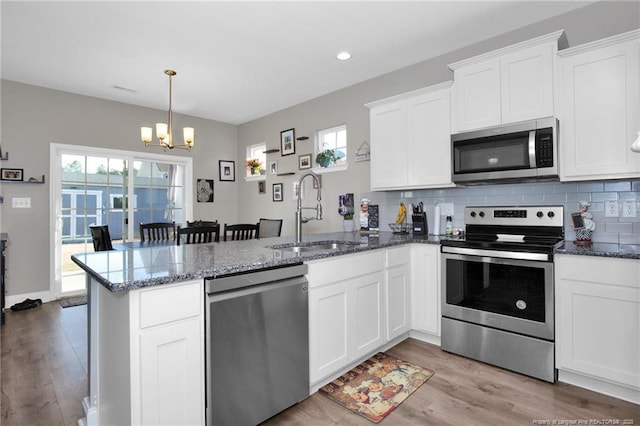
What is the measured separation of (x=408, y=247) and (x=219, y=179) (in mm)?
3936

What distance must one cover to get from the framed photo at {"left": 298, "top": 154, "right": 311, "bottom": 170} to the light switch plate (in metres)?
3.36

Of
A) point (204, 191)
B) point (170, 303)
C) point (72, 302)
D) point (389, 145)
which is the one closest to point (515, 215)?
point (389, 145)

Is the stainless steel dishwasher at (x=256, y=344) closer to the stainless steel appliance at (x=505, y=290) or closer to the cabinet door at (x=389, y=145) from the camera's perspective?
the stainless steel appliance at (x=505, y=290)

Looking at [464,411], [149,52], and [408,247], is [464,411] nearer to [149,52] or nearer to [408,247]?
[408,247]

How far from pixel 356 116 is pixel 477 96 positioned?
1599 mm

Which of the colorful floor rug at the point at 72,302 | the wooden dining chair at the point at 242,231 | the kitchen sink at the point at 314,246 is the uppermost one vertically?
the wooden dining chair at the point at 242,231

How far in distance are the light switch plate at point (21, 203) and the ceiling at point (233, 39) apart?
1.39 meters

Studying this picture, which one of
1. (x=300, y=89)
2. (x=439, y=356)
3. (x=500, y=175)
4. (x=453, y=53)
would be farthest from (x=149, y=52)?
(x=439, y=356)

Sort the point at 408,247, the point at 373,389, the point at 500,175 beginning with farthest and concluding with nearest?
the point at 408,247
the point at 500,175
the point at 373,389

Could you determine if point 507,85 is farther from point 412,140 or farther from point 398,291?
point 398,291

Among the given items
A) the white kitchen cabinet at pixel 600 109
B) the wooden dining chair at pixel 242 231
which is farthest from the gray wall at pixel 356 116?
the wooden dining chair at pixel 242 231

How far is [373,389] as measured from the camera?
211 cm

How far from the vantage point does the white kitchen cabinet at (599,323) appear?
1.91 metres

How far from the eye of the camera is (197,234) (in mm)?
3270
